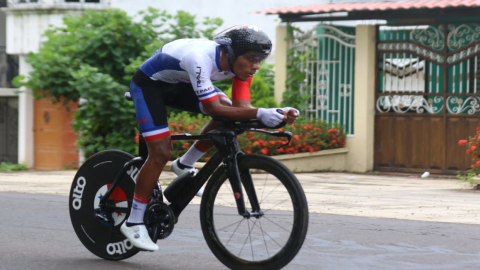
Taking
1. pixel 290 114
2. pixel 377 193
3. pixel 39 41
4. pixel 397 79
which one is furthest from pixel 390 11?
pixel 290 114

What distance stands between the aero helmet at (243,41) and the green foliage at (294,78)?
33.8 feet

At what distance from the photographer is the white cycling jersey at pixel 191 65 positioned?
4.85 metres

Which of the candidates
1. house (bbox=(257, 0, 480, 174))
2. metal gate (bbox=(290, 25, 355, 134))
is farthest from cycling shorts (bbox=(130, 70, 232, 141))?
metal gate (bbox=(290, 25, 355, 134))

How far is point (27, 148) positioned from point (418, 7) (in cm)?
1079

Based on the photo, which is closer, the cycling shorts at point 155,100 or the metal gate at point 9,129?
the cycling shorts at point 155,100

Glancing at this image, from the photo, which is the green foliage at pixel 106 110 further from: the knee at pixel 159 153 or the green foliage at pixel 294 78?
the knee at pixel 159 153

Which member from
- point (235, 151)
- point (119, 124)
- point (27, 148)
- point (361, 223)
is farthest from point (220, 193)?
point (27, 148)

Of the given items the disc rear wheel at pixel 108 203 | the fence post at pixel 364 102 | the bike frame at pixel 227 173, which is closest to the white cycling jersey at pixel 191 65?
the bike frame at pixel 227 173

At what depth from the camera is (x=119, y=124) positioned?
16016mm

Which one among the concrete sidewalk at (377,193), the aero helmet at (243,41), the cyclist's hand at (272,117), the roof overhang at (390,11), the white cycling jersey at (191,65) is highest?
the roof overhang at (390,11)

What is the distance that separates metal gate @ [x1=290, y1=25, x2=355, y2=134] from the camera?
49.3 feet

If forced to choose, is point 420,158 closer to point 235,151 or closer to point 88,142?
point 88,142

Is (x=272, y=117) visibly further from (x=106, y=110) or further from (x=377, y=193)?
(x=106, y=110)

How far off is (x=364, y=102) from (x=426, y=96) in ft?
3.57
